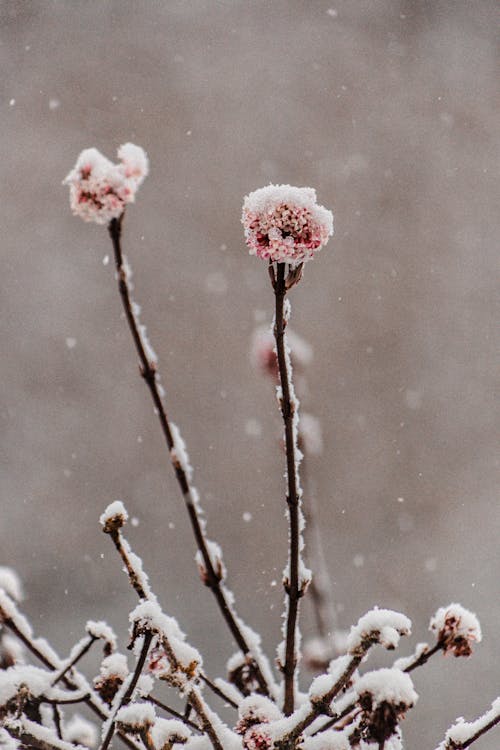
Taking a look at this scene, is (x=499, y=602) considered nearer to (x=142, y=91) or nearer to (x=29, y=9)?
(x=142, y=91)

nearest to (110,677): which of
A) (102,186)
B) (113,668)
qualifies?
(113,668)

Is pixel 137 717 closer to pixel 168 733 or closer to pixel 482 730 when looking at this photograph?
pixel 168 733

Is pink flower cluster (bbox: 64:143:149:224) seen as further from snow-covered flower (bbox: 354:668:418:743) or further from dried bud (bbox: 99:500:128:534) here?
snow-covered flower (bbox: 354:668:418:743)

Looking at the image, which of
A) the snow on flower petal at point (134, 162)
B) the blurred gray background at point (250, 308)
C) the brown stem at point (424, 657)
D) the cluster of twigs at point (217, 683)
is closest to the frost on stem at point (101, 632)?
the cluster of twigs at point (217, 683)

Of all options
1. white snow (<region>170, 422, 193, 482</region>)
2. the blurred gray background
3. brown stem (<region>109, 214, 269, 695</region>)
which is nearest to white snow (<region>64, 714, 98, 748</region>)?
brown stem (<region>109, 214, 269, 695</region>)

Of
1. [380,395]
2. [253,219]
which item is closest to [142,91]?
[380,395]

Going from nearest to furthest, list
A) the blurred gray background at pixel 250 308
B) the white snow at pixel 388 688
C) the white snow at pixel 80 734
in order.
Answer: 1. the white snow at pixel 388 688
2. the white snow at pixel 80 734
3. the blurred gray background at pixel 250 308

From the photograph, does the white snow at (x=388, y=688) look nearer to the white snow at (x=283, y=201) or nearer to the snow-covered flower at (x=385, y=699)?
the snow-covered flower at (x=385, y=699)
